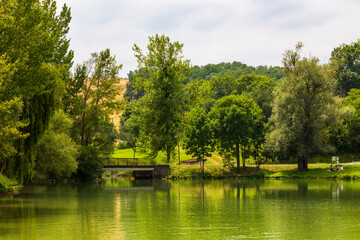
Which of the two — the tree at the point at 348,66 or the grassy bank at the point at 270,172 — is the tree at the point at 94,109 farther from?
the tree at the point at 348,66

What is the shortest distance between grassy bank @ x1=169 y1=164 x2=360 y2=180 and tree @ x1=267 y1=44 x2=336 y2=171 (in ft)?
10.8

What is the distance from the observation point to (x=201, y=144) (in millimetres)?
A: 86062

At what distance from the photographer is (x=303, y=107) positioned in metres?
77.8

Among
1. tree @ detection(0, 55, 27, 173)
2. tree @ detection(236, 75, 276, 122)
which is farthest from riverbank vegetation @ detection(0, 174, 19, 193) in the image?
tree @ detection(236, 75, 276, 122)

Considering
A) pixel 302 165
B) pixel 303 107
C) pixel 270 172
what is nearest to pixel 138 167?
pixel 270 172

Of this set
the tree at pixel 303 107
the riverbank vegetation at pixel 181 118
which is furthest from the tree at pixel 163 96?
the tree at pixel 303 107

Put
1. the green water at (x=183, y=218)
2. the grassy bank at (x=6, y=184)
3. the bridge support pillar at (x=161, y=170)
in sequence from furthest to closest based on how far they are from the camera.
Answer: the bridge support pillar at (x=161, y=170) → the grassy bank at (x=6, y=184) → the green water at (x=183, y=218)

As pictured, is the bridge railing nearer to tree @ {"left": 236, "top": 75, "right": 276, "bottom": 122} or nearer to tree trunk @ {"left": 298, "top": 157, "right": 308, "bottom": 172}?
tree trunk @ {"left": 298, "top": 157, "right": 308, "bottom": 172}

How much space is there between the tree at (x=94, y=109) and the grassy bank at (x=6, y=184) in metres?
29.6

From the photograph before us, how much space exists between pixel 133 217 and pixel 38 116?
2161 cm

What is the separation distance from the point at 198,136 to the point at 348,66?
3204 inches

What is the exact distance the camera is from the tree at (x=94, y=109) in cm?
7950

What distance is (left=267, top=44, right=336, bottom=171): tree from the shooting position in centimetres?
7750

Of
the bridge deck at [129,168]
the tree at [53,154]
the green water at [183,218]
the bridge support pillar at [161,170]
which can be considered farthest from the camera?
the bridge support pillar at [161,170]
